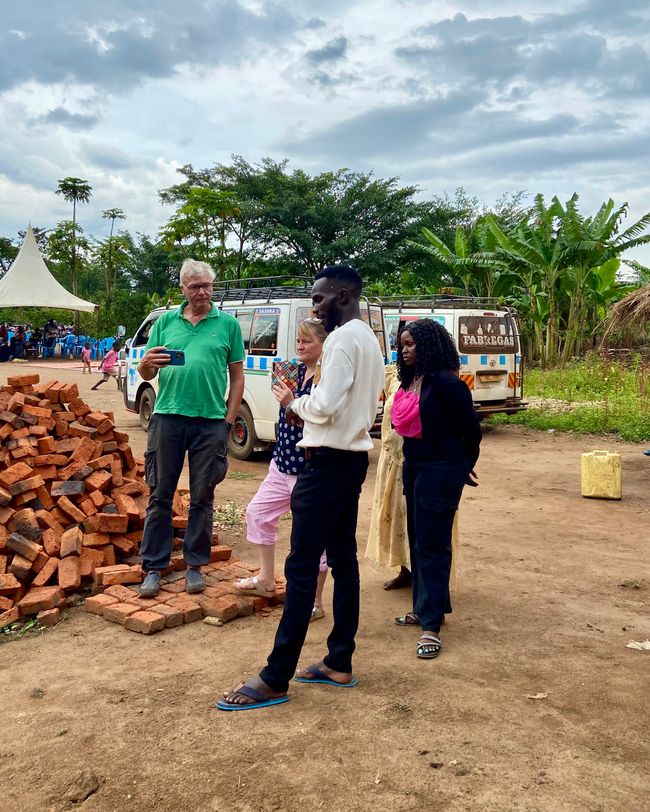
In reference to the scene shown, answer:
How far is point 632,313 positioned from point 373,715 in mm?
8544

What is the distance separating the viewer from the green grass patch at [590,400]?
12.4 meters

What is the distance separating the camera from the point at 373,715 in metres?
3.12

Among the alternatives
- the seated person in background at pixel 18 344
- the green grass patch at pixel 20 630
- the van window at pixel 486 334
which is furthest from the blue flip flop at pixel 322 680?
the seated person in background at pixel 18 344

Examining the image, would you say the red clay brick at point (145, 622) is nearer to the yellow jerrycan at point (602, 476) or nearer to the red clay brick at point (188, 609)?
the red clay brick at point (188, 609)

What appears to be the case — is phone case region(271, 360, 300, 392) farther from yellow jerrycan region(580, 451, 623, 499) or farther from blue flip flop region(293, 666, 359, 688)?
yellow jerrycan region(580, 451, 623, 499)

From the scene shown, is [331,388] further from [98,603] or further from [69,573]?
[69,573]

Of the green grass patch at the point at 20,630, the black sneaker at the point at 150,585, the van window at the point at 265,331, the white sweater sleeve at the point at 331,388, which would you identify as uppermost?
the van window at the point at 265,331

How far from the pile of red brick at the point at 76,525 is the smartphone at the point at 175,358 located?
4.28 ft

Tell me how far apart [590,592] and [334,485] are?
2.65 metres

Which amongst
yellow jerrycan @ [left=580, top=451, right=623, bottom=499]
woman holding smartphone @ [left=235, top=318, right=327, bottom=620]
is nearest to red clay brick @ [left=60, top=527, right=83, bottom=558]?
woman holding smartphone @ [left=235, top=318, right=327, bottom=620]

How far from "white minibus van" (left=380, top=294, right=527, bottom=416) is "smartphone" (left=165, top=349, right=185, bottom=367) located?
7.26 meters

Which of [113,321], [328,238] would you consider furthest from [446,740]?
[113,321]

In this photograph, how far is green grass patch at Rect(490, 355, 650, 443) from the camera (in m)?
12.4

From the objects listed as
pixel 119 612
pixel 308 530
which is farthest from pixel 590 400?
pixel 308 530
